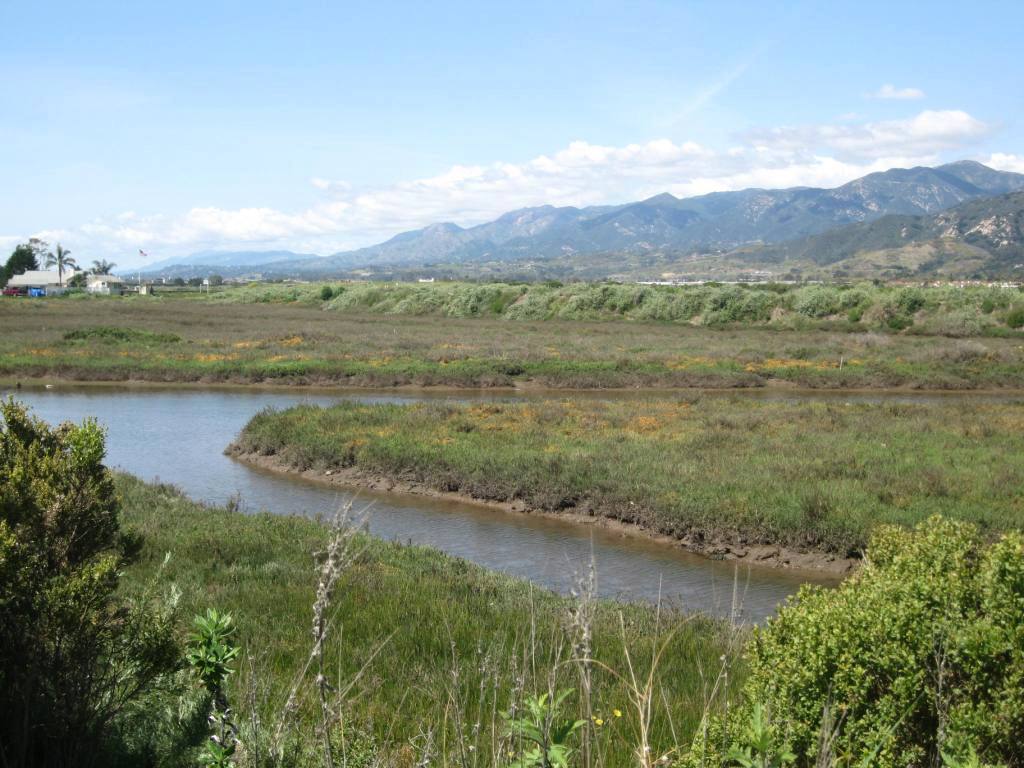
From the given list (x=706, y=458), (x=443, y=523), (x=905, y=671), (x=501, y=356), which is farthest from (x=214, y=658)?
(x=501, y=356)

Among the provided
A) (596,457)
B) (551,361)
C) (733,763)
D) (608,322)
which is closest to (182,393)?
(551,361)

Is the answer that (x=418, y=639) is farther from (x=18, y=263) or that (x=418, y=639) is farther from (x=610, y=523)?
(x=18, y=263)

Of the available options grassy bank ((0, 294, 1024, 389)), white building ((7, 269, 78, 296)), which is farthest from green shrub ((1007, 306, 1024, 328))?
white building ((7, 269, 78, 296))

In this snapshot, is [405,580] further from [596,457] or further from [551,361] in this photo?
[551,361]

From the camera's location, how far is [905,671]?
148 inches

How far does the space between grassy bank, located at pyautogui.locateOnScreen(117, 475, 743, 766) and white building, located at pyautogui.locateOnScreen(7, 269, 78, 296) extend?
391 ft

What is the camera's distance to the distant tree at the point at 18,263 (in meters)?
135

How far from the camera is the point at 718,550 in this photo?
15.0m

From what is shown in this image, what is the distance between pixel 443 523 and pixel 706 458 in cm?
621

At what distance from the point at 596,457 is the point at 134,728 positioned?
594 inches

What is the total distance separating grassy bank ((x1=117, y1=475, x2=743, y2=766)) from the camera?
484cm

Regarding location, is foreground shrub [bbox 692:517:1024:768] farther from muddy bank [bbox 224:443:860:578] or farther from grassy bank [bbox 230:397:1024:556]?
grassy bank [bbox 230:397:1024:556]

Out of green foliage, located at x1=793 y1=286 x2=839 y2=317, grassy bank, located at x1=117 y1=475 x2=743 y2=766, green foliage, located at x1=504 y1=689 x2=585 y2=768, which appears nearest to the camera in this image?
green foliage, located at x1=504 y1=689 x2=585 y2=768

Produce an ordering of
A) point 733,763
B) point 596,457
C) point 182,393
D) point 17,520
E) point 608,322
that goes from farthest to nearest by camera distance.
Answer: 1. point 608,322
2. point 182,393
3. point 596,457
4. point 17,520
5. point 733,763
